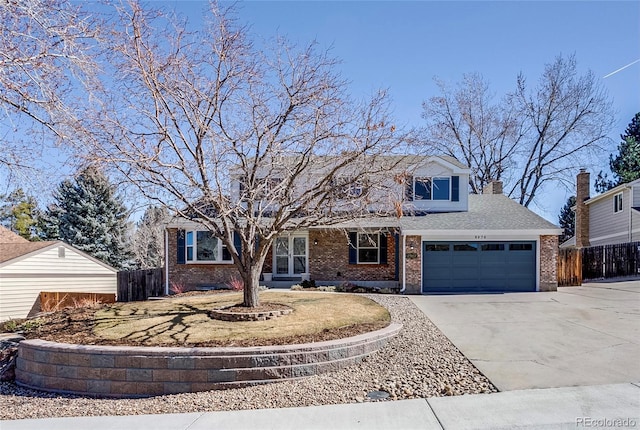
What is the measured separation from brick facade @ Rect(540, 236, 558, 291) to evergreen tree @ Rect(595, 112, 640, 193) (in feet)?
67.3

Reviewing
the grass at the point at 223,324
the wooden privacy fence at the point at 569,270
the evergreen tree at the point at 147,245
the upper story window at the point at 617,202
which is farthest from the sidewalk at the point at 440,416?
the evergreen tree at the point at 147,245

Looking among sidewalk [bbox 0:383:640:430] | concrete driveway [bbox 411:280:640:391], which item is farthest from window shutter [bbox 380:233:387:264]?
sidewalk [bbox 0:383:640:430]

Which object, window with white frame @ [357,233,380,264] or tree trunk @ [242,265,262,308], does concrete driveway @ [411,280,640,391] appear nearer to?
window with white frame @ [357,233,380,264]

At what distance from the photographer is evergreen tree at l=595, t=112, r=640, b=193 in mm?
31672

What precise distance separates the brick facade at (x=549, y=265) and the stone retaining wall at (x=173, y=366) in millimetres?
10989

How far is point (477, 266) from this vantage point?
15.8m

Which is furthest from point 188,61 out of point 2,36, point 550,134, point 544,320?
point 550,134

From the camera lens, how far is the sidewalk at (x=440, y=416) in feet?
15.6

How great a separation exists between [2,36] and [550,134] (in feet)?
97.5

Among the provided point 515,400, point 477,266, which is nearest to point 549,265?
point 477,266

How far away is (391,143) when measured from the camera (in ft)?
29.8

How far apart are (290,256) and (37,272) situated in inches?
442

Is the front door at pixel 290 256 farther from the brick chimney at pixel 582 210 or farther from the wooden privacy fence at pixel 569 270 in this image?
the brick chimney at pixel 582 210

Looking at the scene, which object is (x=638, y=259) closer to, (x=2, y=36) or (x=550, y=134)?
(x=550, y=134)
